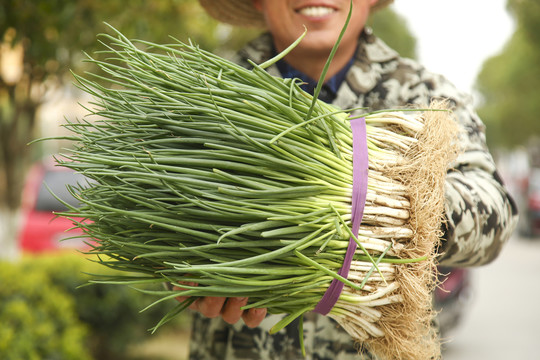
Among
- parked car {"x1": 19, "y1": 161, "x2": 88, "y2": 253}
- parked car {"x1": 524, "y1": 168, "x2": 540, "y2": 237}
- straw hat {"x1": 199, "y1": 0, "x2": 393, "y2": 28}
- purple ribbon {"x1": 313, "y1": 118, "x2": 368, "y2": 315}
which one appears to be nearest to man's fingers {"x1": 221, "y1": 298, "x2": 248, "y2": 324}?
purple ribbon {"x1": 313, "y1": 118, "x2": 368, "y2": 315}

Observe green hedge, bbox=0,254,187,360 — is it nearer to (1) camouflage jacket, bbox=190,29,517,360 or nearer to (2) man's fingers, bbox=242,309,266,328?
(1) camouflage jacket, bbox=190,29,517,360

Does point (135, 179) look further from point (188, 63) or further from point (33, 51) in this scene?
point (33, 51)

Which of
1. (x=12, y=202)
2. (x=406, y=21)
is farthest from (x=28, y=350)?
(x=406, y=21)

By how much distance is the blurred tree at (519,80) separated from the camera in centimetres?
1144

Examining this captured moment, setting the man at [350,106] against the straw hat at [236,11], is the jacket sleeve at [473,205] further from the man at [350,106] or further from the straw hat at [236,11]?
the straw hat at [236,11]

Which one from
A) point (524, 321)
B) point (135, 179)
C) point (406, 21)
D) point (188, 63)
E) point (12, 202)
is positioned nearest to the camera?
point (135, 179)

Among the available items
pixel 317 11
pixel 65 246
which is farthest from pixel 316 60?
pixel 65 246

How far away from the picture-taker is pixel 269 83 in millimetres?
1049

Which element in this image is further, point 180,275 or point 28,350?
point 28,350

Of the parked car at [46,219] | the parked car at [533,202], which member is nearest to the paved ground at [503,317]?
the parked car at [533,202]

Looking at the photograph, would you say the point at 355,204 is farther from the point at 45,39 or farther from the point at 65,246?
the point at 65,246

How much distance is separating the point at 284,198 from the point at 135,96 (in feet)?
1.20

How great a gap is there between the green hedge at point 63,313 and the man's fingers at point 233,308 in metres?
1.34

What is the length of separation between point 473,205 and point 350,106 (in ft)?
1.60
